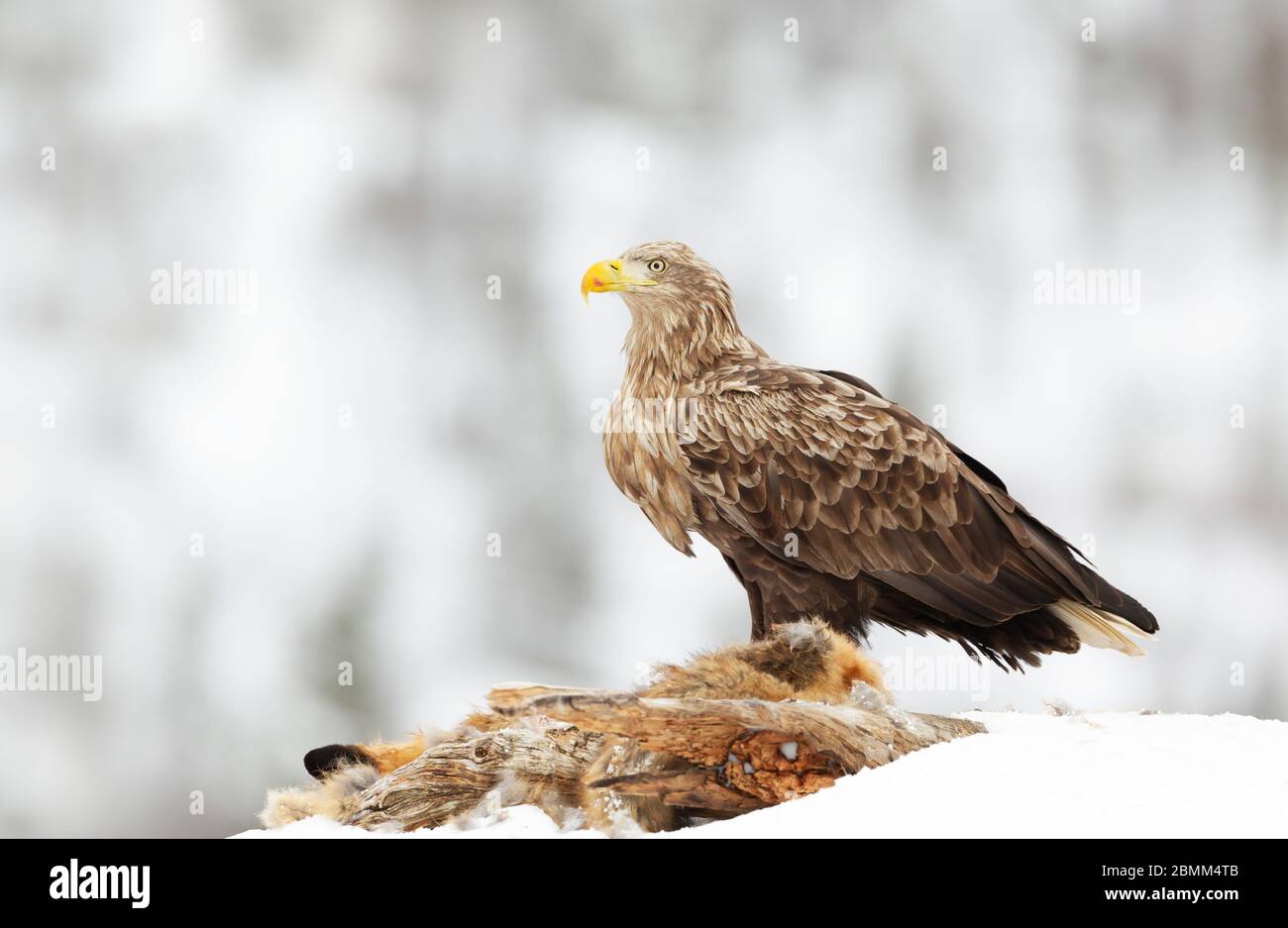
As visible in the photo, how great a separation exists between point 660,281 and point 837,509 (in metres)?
1.16

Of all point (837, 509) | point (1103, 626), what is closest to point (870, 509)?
point (837, 509)

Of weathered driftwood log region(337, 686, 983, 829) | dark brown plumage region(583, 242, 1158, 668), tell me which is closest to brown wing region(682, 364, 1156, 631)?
dark brown plumage region(583, 242, 1158, 668)

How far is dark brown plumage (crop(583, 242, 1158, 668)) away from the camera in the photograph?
13.7 feet

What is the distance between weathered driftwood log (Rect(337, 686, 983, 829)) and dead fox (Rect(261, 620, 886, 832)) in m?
0.06

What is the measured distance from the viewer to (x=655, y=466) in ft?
14.2

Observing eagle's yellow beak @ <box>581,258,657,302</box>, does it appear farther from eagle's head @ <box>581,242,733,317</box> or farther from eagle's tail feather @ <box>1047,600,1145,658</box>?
eagle's tail feather @ <box>1047,600,1145,658</box>

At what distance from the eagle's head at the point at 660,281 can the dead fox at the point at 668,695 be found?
1390 mm

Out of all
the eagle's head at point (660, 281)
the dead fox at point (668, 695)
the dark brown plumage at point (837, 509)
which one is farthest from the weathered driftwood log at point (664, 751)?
the eagle's head at point (660, 281)

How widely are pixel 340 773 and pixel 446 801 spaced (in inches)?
18.6

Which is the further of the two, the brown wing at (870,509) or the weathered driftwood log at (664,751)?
the brown wing at (870,509)

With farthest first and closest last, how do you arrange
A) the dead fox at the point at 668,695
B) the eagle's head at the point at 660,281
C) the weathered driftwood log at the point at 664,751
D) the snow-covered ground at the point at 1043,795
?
the eagle's head at the point at 660,281 < the dead fox at the point at 668,695 < the weathered driftwood log at the point at 664,751 < the snow-covered ground at the point at 1043,795

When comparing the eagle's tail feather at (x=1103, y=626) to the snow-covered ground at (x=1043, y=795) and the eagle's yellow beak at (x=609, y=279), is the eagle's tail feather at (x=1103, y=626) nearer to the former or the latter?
the snow-covered ground at (x=1043, y=795)

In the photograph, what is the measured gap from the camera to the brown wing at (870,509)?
4.17m

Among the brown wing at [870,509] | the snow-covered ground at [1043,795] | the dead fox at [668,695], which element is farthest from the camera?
the brown wing at [870,509]
